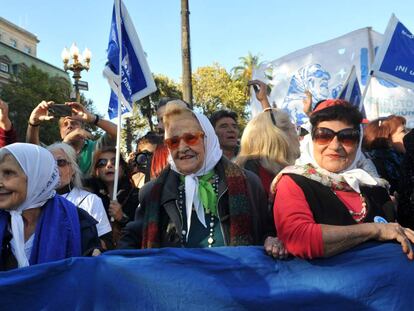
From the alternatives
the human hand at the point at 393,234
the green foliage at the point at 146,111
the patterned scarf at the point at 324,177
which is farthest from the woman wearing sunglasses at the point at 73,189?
the green foliage at the point at 146,111

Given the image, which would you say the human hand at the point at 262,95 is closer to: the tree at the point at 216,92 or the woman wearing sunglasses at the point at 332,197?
the woman wearing sunglasses at the point at 332,197

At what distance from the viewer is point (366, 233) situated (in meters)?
2.19

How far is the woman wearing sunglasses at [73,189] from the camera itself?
141 inches

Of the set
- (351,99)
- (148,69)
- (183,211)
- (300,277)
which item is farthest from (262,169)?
(351,99)

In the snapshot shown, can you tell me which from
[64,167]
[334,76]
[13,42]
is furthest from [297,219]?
[13,42]

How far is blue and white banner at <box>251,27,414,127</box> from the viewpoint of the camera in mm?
7145

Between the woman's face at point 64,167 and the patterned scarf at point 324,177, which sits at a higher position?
the woman's face at point 64,167

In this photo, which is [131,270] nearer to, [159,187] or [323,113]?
[159,187]

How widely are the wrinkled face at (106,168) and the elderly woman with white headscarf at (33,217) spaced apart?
1.70 m

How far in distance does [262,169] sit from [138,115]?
32683 millimetres

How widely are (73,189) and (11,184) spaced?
1.20 meters

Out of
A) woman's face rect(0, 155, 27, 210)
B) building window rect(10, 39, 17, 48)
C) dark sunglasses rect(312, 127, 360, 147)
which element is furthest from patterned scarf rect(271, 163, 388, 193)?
building window rect(10, 39, 17, 48)

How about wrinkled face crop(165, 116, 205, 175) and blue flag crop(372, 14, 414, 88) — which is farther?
blue flag crop(372, 14, 414, 88)

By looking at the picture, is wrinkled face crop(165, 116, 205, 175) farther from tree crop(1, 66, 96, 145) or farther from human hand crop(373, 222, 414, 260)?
tree crop(1, 66, 96, 145)
